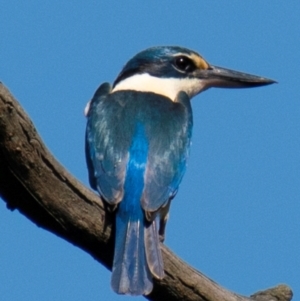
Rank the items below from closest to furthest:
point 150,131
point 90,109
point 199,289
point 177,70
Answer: point 199,289 < point 150,131 < point 90,109 < point 177,70

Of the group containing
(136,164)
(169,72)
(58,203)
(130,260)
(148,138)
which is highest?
(169,72)

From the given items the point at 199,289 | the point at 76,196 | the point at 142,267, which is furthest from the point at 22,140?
the point at 199,289

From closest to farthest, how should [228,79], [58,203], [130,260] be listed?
[58,203] → [130,260] → [228,79]

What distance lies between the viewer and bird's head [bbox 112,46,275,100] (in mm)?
5566

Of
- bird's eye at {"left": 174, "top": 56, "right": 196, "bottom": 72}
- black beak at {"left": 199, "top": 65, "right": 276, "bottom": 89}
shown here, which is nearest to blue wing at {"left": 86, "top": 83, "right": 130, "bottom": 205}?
bird's eye at {"left": 174, "top": 56, "right": 196, "bottom": 72}

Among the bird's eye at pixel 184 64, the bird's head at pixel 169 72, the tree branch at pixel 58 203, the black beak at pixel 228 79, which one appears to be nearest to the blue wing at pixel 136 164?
the tree branch at pixel 58 203

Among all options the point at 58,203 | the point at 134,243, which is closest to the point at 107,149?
the point at 134,243

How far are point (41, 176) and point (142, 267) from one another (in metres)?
0.72

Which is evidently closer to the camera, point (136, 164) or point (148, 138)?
point (136, 164)

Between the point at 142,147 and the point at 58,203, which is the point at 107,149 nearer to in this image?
the point at 142,147

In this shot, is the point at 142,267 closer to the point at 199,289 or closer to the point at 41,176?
the point at 199,289

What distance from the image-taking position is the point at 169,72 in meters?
5.66

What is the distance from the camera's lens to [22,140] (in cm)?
343

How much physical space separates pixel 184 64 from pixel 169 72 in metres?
0.14
